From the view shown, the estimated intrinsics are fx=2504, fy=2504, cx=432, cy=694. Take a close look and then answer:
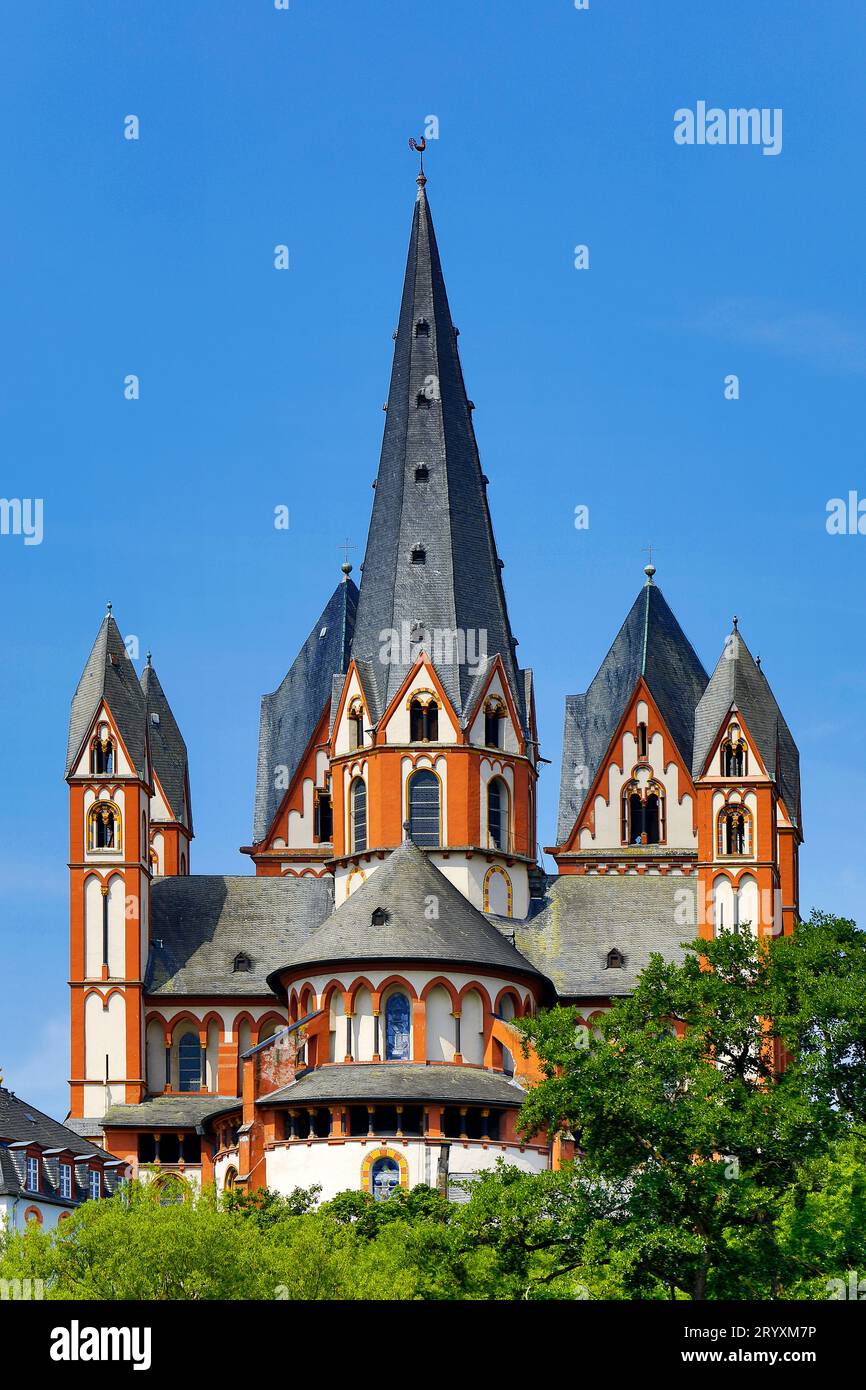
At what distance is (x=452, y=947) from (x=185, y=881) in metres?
19.5

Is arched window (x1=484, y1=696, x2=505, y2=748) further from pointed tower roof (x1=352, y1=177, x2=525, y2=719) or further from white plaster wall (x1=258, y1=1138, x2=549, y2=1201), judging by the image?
white plaster wall (x1=258, y1=1138, x2=549, y2=1201)

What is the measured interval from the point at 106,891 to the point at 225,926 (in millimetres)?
6472

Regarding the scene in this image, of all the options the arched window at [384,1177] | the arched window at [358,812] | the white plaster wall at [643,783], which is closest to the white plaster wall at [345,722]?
the arched window at [358,812]

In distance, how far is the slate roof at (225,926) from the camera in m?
106

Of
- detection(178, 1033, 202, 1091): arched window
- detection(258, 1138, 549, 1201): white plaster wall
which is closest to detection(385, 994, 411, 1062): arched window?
detection(258, 1138, 549, 1201): white plaster wall

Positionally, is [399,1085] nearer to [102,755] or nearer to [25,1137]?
[25,1137]

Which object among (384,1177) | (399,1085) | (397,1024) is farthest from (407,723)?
(384,1177)

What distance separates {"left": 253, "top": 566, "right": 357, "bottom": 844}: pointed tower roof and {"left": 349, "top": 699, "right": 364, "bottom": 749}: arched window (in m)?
15.5

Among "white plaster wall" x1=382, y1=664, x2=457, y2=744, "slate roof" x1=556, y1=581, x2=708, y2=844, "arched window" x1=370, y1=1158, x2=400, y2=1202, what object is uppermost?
"slate roof" x1=556, y1=581, x2=708, y2=844

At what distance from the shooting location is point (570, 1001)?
103 metres

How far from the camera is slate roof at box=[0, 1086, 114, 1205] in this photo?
9169cm

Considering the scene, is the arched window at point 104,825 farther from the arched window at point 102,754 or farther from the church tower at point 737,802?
the church tower at point 737,802

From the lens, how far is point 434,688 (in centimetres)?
10550
